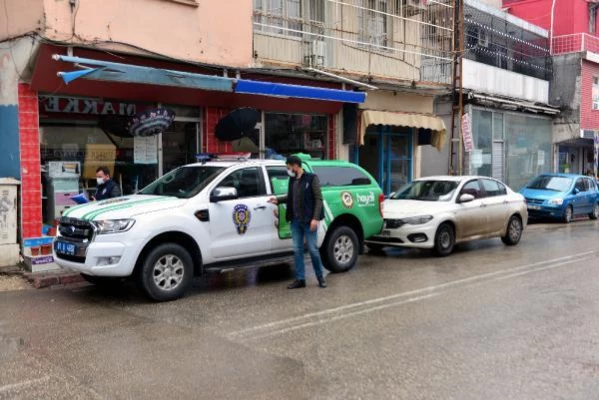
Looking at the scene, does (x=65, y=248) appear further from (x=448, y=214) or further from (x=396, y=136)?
(x=396, y=136)

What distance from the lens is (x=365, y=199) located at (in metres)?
9.80

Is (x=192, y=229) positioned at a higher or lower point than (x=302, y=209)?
lower

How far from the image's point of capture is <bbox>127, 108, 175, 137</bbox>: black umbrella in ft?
37.9

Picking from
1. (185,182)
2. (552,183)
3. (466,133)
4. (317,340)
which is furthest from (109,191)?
(552,183)

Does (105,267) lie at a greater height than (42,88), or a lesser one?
lesser

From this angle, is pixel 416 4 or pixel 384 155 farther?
pixel 384 155

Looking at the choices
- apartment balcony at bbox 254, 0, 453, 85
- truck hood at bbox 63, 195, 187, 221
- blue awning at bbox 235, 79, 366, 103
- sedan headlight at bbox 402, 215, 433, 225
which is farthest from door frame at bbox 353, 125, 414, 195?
truck hood at bbox 63, 195, 187, 221

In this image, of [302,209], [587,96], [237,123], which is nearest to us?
[302,209]

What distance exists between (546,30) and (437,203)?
58.6 feet

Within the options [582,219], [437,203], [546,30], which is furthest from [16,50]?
[546,30]

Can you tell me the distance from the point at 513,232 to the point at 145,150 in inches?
313

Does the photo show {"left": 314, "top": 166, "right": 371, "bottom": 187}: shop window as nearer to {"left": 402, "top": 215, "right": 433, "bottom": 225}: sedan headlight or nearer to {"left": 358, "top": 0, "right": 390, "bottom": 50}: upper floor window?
{"left": 402, "top": 215, "right": 433, "bottom": 225}: sedan headlight

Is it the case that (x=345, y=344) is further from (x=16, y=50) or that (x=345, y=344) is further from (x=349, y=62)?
(x=349, y=62)

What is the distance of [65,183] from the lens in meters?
10.9
